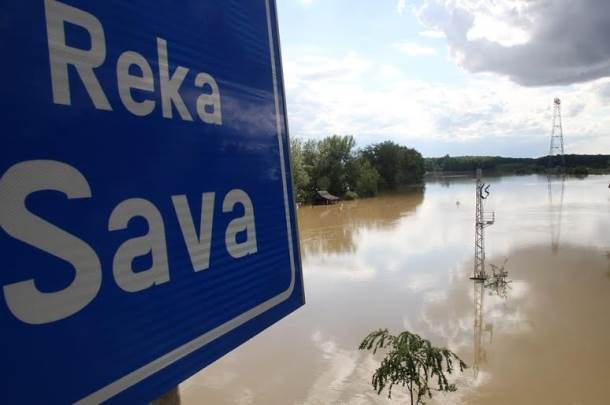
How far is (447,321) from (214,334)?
1195 centimetres

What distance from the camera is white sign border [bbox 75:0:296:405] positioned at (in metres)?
0.83

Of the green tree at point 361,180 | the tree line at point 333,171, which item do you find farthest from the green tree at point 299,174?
the green tree at point 361,180

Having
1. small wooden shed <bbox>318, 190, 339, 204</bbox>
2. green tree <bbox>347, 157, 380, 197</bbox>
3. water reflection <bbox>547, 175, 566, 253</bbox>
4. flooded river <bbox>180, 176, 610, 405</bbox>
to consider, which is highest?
green tree <bbox>347, 157, 380, 197</bbox>

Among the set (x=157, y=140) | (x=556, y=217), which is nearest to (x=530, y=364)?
(x=157, y=140)

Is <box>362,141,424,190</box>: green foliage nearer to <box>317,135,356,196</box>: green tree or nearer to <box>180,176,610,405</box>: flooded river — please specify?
<box>317,135,356,196</box>: green tree

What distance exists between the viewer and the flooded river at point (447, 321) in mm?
8250

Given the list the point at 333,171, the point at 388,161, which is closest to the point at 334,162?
the point at 333,171

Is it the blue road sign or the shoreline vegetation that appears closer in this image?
the blue road sign

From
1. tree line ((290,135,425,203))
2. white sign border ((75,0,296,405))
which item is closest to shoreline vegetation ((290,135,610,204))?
tree line ((290,135,425,203))

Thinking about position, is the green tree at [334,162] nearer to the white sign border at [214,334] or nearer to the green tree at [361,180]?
the green tree at [361,180]

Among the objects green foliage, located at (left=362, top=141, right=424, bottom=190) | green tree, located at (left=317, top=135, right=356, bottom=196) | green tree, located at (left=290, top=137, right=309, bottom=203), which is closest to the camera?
green tree, located at (left=290, top=137, right=309, bottom=203)

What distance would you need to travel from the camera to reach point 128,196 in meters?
0.90

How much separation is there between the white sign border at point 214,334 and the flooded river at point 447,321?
7.43 m

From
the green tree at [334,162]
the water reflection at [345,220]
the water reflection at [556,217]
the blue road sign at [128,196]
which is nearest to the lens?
the blue road sign at [128,196]
